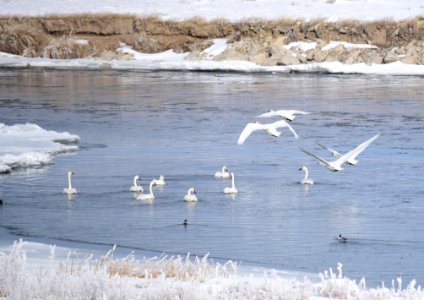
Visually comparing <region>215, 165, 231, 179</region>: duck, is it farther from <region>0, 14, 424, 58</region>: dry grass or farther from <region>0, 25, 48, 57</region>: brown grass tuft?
<region>0, 25, 48, 57</region>: brown grass tuft

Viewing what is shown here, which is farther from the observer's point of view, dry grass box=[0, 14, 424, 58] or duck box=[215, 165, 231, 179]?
dry grass box=[0, 14, 424, 58]

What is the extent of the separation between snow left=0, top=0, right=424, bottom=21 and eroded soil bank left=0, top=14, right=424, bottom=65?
125 centimetres

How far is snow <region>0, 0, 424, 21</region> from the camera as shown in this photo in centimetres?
6171

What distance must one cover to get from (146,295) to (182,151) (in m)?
14.4

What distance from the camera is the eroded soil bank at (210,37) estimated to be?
53.3 m

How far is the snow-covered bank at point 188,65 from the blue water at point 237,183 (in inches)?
560

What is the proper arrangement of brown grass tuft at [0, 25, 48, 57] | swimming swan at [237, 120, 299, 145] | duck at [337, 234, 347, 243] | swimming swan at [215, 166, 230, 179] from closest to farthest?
duck at [337, 234, 347, 243] < swimming swan at [237, 120, 299, 145] < swimming swan at [215, 166, 230, 179] < brown grass tuft at [0, 25, 48, 57]

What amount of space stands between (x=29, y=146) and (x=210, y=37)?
41870 millimetres

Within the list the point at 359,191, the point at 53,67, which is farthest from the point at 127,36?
the point at 359,191

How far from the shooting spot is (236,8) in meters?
67.6

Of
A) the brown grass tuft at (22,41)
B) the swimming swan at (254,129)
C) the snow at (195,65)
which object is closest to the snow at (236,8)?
the brown grass tuft at (22,41)

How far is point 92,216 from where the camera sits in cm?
1470

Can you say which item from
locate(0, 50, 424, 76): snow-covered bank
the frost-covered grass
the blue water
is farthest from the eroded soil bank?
the frost-covered grass

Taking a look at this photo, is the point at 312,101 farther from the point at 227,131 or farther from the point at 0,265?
the point at 0,265
